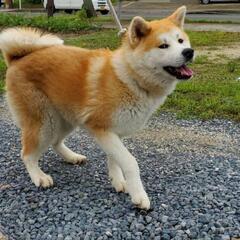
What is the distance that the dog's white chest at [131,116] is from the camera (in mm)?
3648

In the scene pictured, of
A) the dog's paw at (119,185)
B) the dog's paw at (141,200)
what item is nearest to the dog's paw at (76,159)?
the dog's paw at (119,185)

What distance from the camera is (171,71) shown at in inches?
141

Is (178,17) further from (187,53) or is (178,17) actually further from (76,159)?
(76,159)

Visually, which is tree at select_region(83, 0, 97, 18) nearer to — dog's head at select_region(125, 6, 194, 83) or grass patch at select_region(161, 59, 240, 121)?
grass patch at select_region(161, 59, 240, 121)

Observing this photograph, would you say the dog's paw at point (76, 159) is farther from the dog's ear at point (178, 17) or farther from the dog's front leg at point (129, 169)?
the dog's ear at point (178, 17)

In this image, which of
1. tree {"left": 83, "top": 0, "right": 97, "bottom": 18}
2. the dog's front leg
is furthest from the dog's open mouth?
tree {"left": 83, "top": 0, "right": 97, "bottom": 18}

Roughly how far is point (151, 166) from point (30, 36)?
145 cm

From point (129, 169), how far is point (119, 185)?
380mm

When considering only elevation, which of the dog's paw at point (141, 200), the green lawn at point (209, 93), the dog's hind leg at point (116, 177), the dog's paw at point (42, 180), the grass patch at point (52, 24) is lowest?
the grass patch at point (52, 24)

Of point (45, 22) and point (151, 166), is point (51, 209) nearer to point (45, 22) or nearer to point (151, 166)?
point (151, 166)

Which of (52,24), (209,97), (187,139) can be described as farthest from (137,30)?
(52,24)

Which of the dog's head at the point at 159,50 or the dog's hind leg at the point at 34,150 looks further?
the dog's hind leg at the point at 34,150

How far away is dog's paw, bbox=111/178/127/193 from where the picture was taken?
385cm

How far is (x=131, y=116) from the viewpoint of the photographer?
3672 millimetres
